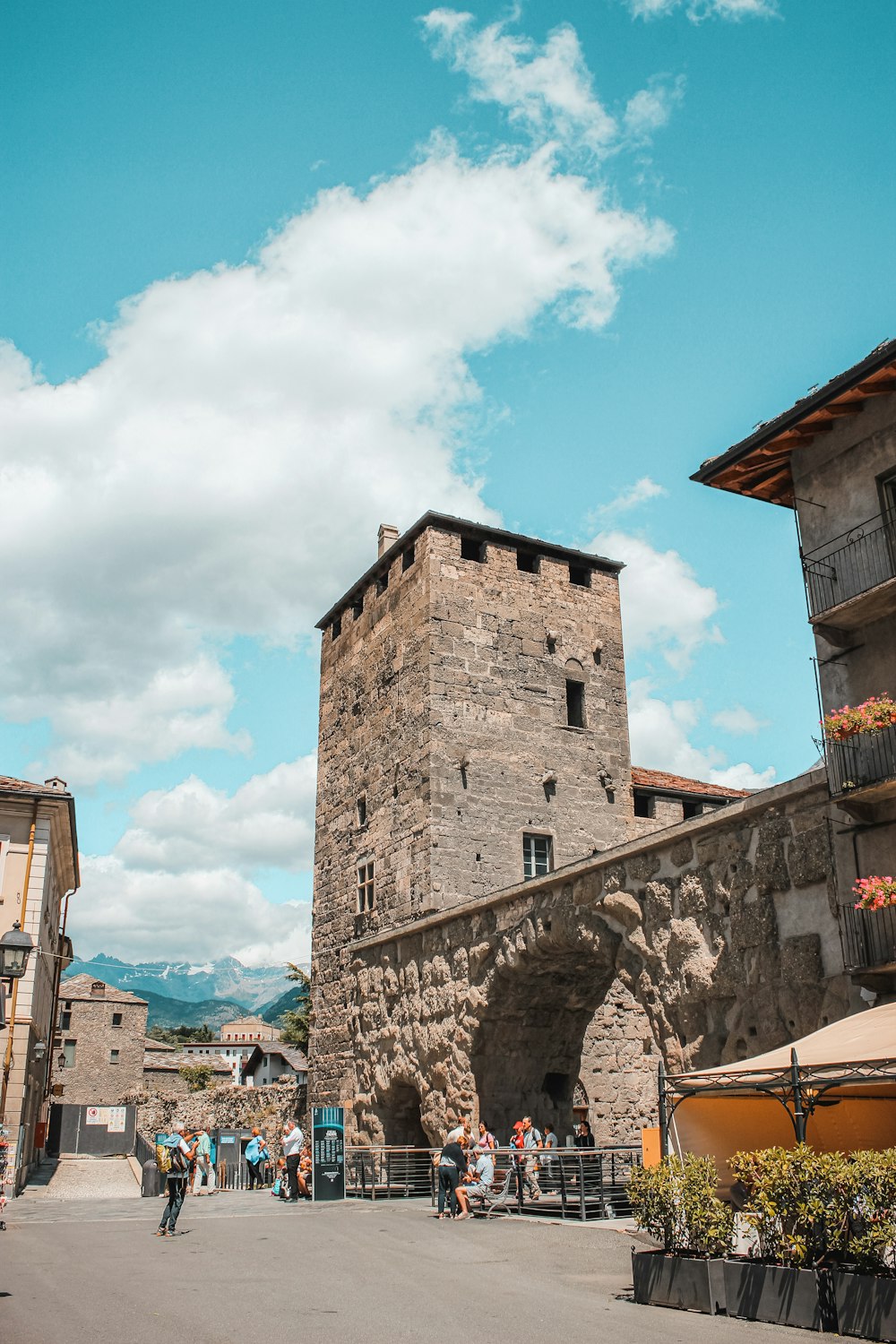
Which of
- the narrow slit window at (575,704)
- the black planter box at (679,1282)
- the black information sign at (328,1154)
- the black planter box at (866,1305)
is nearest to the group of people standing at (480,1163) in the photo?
the black information sign at (328,1154)

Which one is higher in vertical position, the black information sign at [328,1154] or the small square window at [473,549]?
the small square window at [473,549]

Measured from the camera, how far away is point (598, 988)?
17500 mm

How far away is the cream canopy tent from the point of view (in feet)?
26.8

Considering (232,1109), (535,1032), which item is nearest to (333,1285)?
(535,1032)

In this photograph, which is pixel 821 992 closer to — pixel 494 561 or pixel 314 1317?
pixel 314 1317

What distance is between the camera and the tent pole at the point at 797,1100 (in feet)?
26.7

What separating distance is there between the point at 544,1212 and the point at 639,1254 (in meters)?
7.03

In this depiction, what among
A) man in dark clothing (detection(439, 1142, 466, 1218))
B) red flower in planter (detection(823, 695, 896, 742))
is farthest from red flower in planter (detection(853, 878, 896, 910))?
man in dark clothing (detection(439, 1142, 466, 1218))

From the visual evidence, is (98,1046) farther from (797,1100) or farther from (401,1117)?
(797,1100)

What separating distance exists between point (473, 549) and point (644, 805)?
7.56 m

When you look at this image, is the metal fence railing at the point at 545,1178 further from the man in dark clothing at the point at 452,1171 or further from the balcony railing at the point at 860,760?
the balcony railing at the point at 860,760

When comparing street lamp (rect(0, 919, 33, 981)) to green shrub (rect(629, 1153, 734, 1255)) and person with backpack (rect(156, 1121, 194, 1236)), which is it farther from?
green shrub (rect(629, 1153, 734, 1255))

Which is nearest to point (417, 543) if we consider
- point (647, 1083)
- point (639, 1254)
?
point (647, 1083)

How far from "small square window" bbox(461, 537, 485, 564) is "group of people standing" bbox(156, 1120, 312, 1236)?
41.9 ft
